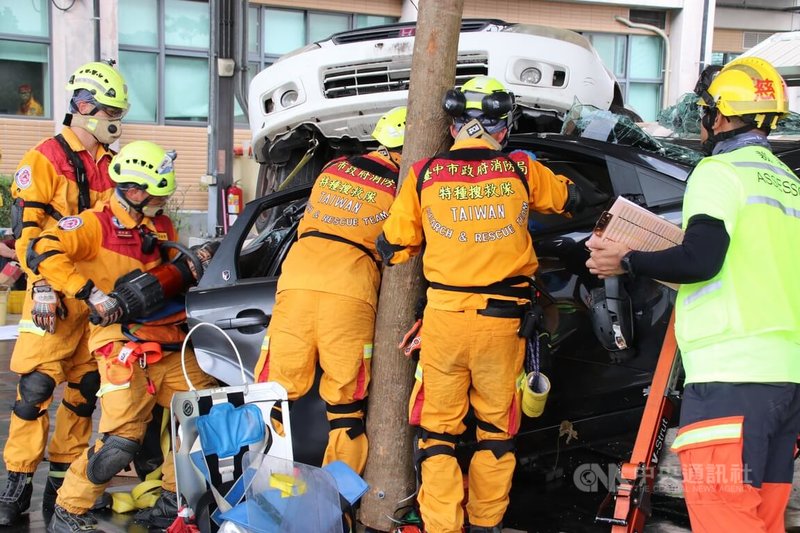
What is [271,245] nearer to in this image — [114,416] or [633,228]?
[114,416]

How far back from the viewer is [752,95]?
2900 millimetres

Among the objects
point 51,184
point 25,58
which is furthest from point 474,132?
point 25,58

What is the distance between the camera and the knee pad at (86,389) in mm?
4816

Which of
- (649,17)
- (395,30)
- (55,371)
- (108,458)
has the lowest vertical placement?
(108,458)

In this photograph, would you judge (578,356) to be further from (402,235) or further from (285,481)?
(285,481)

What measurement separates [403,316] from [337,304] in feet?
1.02

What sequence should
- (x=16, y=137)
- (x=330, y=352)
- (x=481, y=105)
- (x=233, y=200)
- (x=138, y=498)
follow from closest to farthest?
(x=481, y=105) → (x=330, y=352) → (x=138, y=498) → (x=233, y=200) → (x=16, y=137)

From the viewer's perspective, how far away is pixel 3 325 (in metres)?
10.3

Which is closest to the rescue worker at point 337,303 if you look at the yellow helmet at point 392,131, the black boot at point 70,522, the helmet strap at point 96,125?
the yellow helmet at point 392,131

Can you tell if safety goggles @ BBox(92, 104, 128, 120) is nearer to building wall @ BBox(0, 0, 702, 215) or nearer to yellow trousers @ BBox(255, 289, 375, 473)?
yellow trousers @ BBox(255, 289, 375, 473)

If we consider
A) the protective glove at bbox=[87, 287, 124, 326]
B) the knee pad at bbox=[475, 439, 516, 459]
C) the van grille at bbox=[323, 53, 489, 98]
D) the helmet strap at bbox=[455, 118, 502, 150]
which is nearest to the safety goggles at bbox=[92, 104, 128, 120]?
the protective glove at bbox=[87, 287, 124, 326]

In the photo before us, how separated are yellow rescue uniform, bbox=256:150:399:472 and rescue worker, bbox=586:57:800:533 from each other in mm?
1663

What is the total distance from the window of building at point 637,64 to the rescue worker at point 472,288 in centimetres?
1603

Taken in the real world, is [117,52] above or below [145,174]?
above
